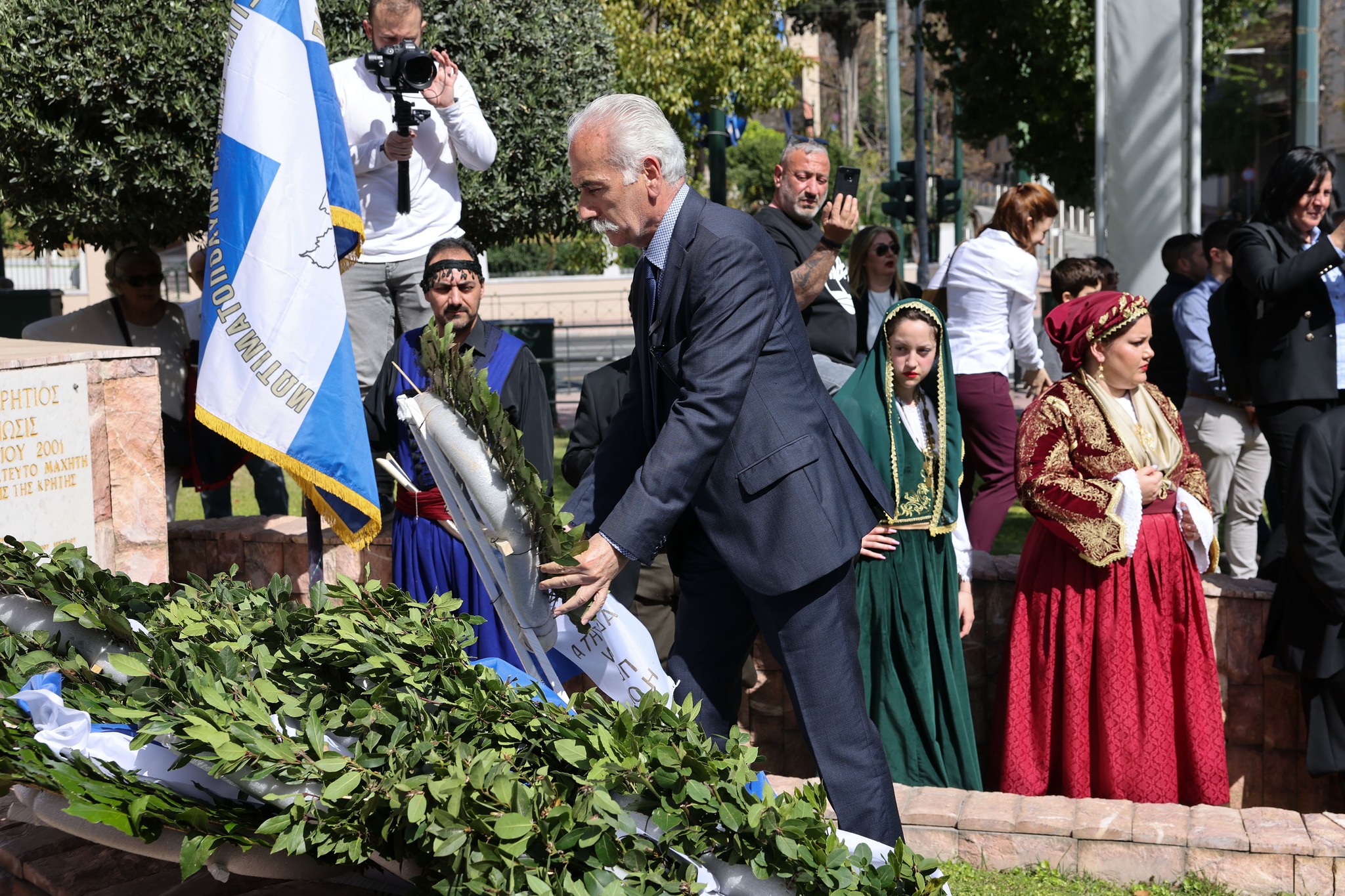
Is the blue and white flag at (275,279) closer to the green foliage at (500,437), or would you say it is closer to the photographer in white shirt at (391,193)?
the photographer in white shirt at (391,193)

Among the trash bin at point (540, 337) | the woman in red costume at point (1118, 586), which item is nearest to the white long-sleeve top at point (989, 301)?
the woman in red costume at point (1118, 586)

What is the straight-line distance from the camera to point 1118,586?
4.82 m

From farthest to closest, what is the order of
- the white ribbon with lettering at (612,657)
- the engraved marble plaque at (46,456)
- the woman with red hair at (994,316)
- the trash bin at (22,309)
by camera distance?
1. the trash bin at (22,309)
2. the woman with red hair at (994,316)
3. the engraved marble plaque at (46,456)
4. the white ribbon with lettering at (612,657)

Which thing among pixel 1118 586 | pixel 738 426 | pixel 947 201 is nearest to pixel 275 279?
pixel 738 426

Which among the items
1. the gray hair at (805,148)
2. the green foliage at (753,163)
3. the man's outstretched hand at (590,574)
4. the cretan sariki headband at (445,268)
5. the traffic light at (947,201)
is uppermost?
the green foliage at (753,163)

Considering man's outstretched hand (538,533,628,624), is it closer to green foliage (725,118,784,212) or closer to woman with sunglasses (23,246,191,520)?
woman with sunglasses (23,246,191,520)

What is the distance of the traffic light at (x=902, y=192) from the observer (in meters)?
16.3

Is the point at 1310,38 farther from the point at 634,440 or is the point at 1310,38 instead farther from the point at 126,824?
the point at 126,824

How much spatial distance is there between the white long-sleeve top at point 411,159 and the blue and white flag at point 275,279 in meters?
1.03

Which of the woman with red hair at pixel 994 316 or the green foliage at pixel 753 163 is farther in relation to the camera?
the green foliage at pixel 753 163

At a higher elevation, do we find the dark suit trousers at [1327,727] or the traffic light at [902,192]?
the traffic light at [902,192]

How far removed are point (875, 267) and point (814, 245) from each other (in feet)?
3.88

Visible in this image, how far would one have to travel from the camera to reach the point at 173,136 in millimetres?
6457

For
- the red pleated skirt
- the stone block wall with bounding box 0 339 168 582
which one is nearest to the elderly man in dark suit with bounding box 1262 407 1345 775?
the red pleated skirt
